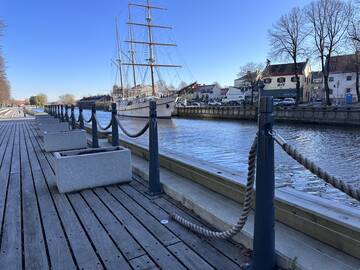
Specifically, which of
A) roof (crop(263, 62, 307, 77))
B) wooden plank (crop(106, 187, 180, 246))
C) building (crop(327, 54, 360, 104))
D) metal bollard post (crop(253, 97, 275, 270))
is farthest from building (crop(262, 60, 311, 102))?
metal bollard post (crop(253, 97, 275, 270))

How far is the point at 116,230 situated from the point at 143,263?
65cm

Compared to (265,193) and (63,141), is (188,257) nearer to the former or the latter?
(265,193)

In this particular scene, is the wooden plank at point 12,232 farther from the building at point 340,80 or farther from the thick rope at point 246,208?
the building at point 340,80

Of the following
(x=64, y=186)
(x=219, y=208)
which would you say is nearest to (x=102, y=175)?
(x=64, y=186)

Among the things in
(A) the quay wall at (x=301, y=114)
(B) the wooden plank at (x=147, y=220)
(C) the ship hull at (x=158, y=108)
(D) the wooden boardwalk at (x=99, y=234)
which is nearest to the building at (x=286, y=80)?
(A) the quay wall at (x=301, y=114)

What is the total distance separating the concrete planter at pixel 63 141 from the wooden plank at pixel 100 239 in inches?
156

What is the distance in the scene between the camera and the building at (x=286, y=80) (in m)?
60.2

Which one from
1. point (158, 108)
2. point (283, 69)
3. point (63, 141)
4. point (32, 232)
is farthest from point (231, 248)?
point (283, 69)

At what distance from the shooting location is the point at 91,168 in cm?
404

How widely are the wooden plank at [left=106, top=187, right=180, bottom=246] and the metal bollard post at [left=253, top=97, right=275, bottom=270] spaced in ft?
2.70

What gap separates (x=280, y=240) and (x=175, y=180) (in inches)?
78.1

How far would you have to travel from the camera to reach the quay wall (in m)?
24.7

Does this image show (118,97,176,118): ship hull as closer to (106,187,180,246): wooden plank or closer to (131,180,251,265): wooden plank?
(106,187,180,246): wooden plank

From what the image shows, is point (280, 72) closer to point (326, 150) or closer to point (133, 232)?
point (326, 150)
